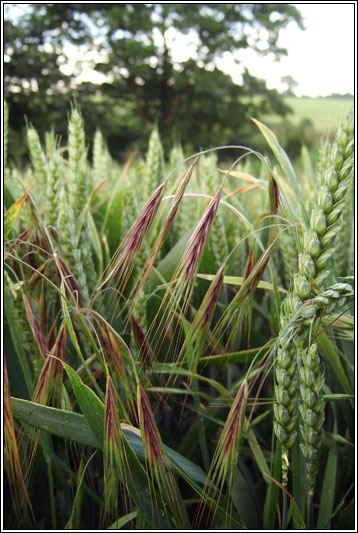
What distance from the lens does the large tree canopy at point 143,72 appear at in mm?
9109

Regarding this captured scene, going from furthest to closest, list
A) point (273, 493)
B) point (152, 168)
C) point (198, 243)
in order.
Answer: point (152, 168)
point (273, 493)
point (198, 243)

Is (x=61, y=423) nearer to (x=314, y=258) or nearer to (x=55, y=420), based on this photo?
(x=55, y=420)

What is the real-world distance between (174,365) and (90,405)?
4.6 inches

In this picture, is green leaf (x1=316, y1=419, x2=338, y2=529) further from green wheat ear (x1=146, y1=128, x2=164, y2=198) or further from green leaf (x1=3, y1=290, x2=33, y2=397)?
green wheat ear (x1=146, y1=128, x2=164, y2=198)

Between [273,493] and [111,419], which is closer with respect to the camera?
[111,419]

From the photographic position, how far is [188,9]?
961 centimetres

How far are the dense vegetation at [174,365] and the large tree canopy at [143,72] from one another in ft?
27.2

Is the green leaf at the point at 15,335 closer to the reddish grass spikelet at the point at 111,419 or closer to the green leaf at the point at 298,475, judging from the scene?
the reddish grass spikelet at the point at 111,419

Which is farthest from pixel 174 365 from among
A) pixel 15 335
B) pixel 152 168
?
pixel 152 168

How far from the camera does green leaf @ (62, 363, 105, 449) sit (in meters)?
0.49

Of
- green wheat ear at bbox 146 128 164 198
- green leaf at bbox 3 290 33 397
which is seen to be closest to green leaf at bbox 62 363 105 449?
green leaf at bbox 3 290 33 397

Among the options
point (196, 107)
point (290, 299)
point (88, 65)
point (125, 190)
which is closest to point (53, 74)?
point (88, 65)

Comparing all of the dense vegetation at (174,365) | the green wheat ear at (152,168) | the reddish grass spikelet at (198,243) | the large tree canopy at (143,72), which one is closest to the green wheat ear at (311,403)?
the dense vegetation at (174,365)

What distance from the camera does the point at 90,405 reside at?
494 millimetres
